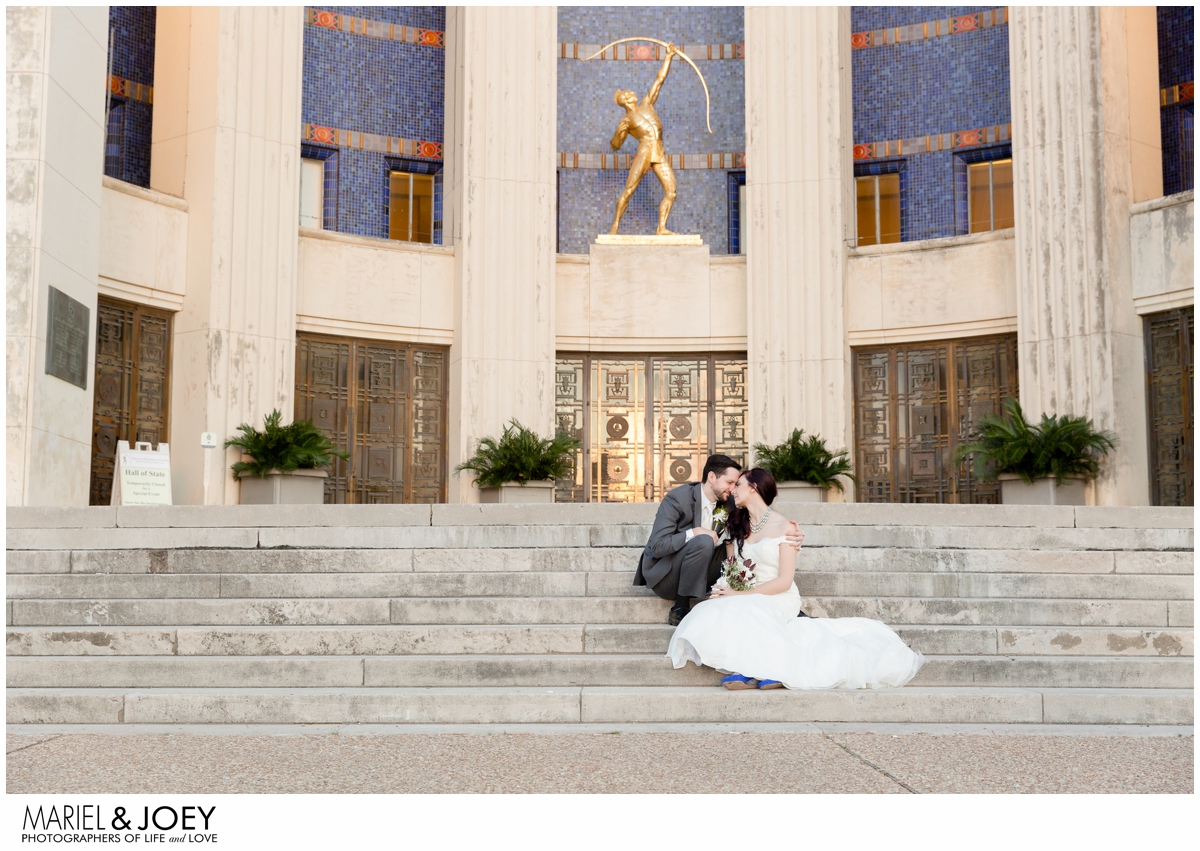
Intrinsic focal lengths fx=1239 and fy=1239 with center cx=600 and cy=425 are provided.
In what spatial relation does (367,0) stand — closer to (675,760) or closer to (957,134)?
(957,134)

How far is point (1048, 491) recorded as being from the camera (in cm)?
1614

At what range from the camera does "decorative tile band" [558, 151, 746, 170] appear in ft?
68.2

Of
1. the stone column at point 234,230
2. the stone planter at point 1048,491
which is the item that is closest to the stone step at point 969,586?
the stone planter at point 1048,491

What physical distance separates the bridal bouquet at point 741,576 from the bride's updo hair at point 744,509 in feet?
0.51

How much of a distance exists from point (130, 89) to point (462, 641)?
1404 cm

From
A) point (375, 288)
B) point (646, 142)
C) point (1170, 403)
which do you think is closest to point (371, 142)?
point (375, 288)

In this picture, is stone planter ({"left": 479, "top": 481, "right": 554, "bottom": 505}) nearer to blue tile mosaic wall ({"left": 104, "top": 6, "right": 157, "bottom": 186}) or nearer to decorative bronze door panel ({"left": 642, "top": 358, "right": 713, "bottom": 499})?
decorative bronze door panel ({"left": 642, "top": 358, "right": 713, "bottom": 499})

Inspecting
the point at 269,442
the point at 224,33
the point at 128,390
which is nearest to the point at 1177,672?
the point at 269,442

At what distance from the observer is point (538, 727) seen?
6.61 metres

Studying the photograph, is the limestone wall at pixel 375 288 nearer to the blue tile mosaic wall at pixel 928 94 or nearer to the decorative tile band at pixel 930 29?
the blue tile mosaic wall at pixel 928 94

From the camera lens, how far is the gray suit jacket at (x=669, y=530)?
8.06m

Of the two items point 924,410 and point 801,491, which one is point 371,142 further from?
point 924,410

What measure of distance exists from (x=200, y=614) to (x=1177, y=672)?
625cm

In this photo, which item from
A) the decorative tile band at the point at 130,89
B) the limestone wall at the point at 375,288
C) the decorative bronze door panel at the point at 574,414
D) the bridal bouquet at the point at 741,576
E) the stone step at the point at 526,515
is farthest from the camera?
the decorative bronze door panel at the point at 574,414
